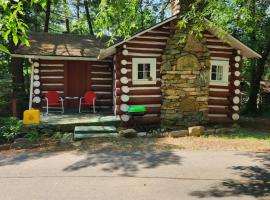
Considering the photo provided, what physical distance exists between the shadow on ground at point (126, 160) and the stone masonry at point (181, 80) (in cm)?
383

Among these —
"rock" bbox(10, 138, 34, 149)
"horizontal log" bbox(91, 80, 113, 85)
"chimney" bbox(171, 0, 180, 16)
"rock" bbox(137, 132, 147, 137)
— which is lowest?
"rock" bbox(10, 138, 34, 149)

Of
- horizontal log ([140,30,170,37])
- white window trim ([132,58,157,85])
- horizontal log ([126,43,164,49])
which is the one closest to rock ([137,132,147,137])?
white window trim ([132,58,157,85])

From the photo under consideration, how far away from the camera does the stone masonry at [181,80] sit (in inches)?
523

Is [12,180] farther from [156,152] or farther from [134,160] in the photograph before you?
[156,152]

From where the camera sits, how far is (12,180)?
7.45 meters

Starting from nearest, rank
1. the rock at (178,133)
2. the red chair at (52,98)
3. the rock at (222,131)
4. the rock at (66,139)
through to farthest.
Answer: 1. the rock at (66,139)
2. the rock at (178,133)
3. the rock at (222,131)
4. the red chair at (52,98)

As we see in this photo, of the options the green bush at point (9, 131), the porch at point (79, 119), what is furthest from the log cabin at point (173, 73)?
the green bush at point (9, 131)

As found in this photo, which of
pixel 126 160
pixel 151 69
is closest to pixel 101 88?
pixel 151 69

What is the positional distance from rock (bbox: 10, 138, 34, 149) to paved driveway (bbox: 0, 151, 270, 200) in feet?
3.95

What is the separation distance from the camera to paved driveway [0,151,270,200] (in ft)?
21.6

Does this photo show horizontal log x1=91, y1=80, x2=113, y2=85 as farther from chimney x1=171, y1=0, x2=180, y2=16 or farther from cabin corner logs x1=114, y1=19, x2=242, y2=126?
chimney x1=171, y1=0, x2=180, y2=16

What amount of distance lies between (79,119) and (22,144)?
8.71 ft

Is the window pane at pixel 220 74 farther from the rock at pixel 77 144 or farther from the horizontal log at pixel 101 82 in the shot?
the rock at pixel 77 144

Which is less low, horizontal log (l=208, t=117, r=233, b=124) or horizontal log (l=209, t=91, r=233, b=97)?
horizontal log (l=209, t=91, r=233, b=97)
